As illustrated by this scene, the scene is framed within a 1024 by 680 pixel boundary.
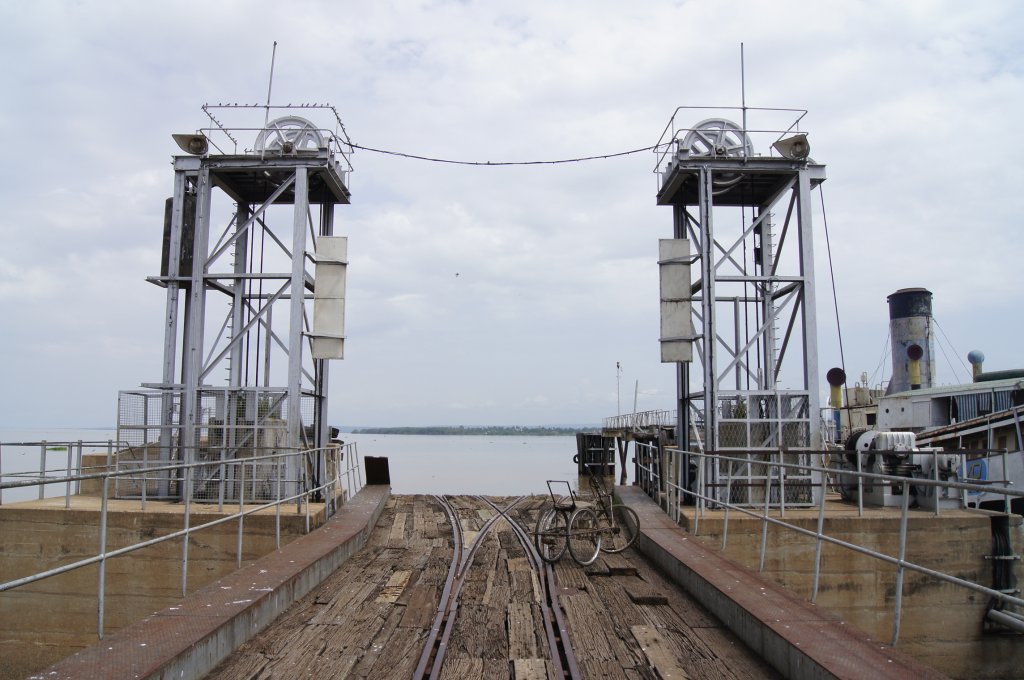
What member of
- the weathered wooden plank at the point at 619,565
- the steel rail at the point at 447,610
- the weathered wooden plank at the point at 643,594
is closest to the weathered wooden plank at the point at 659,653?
the weathered wooden plank at the point at 643,594

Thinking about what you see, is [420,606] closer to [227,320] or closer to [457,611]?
[457,611]

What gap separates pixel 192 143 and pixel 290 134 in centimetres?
200

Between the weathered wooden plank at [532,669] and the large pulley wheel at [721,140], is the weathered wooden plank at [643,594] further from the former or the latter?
the large pulley wheel at [721,140]

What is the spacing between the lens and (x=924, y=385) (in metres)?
34.9

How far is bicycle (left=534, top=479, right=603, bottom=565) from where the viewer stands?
10570 millimetres

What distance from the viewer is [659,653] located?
21.5ft

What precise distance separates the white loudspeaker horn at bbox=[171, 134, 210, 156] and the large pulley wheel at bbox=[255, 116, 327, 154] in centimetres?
106

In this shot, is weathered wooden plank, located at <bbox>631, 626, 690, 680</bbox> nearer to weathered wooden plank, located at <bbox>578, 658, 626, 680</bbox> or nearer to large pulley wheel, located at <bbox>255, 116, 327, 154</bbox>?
weathered wooden plank, located at <bbox>578, 658, 626, 680</bbox>

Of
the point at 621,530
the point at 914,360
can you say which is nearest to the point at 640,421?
the point at 914,360

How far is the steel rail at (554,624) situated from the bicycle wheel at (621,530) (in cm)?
119

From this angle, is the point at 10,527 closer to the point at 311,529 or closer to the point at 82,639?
the point at 82,639

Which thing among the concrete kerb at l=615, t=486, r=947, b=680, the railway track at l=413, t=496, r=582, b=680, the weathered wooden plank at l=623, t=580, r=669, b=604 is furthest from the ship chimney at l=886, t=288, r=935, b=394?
the weathered wooden plank at l=623, t=580, r=669, b=604

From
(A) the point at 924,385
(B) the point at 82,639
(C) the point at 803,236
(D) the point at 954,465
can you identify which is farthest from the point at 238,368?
(A) the point at 924,385

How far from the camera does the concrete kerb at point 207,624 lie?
5.12m
